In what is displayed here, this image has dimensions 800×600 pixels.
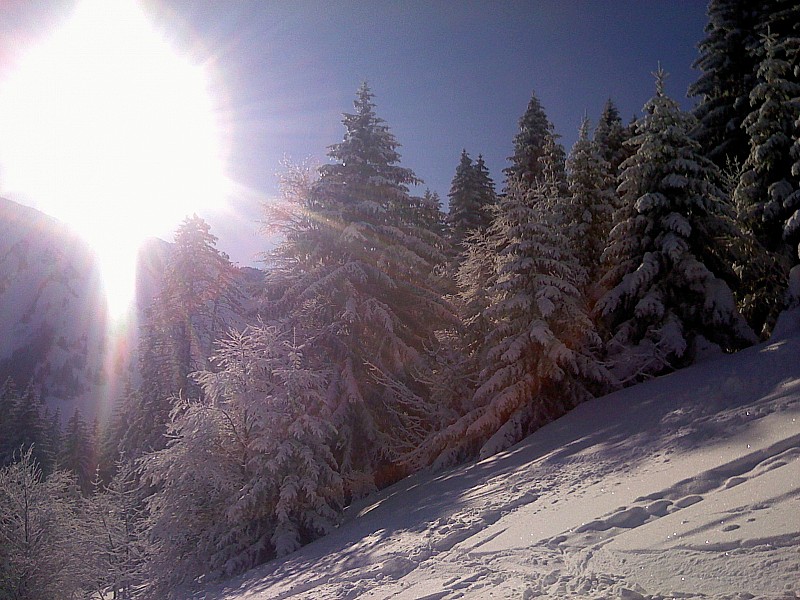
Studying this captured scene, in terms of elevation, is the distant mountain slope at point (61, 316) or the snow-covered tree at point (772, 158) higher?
the distant mountain slope at point (61, 316)

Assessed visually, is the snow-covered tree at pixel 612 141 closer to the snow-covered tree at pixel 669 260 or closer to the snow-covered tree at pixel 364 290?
the snow-covered tree at pixel 669 260

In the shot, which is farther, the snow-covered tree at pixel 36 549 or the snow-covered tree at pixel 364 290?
the snow-covered tree at pixel 36 549

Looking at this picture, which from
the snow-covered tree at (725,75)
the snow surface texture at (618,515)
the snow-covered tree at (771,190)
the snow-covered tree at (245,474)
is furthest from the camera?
the snow-covered tree at (725,75)

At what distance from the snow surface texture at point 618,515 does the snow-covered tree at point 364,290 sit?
4219mm

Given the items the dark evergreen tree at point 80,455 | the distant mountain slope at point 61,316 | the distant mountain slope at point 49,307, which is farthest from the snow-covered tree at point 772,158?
the distant mountain slope at point 49,307

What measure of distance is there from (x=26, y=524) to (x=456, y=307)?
17.4 m

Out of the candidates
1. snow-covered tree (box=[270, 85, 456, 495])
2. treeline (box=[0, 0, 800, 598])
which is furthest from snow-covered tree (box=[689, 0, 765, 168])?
snow-covered tree (box=[270, 85, 456, 495])

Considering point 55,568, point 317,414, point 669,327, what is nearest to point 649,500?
point 669,327

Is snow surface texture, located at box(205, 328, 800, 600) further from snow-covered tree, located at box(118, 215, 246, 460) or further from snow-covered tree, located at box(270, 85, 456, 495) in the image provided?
snow-covered tree, located at box(118, 215, 246, 460)

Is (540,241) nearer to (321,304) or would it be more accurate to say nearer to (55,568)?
(321,304)

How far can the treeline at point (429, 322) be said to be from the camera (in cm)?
1305

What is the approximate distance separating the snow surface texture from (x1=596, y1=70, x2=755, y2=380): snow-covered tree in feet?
4.70

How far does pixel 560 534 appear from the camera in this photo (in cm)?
587

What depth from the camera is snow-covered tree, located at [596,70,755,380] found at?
42.8 ft
